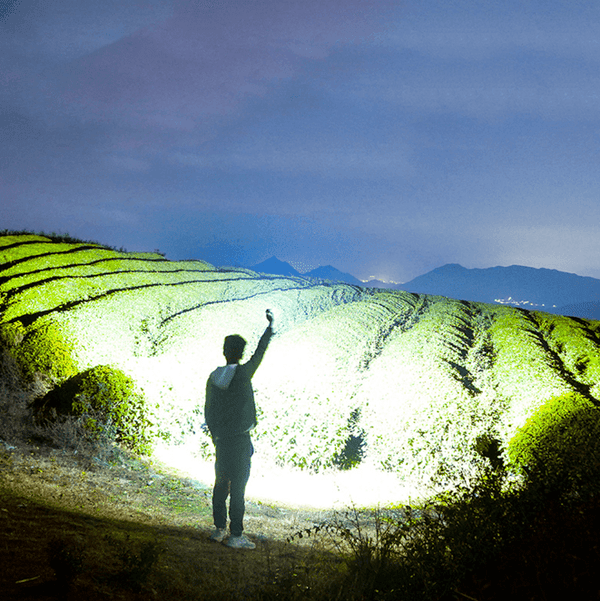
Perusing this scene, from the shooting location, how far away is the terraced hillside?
1103 cm

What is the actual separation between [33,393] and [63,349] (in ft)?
7.79

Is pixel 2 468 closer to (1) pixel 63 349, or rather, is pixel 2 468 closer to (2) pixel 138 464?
(2) pixel 138 464

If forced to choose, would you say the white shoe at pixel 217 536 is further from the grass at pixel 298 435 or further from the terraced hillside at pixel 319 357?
the terraced hillside at pixel 319 357

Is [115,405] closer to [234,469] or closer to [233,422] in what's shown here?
[234,469]

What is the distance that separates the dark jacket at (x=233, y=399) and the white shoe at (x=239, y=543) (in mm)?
1210

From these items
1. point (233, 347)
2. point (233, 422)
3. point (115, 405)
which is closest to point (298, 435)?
point (115, 405)

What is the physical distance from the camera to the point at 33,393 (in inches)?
418

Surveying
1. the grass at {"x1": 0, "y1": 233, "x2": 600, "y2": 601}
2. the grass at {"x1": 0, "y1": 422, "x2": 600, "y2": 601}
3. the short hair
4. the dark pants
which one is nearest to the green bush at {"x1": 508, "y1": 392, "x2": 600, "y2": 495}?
the grass at {"x1": 0, "y1": 233, "x2": 600, "y2": 601}

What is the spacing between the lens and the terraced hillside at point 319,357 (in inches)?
434

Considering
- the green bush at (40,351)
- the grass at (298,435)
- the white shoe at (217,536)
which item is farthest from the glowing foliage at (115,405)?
the white shoe at (217,536)

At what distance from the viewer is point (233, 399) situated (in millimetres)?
4656

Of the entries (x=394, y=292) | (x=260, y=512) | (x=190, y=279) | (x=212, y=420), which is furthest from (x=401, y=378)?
(x=190, y=279)

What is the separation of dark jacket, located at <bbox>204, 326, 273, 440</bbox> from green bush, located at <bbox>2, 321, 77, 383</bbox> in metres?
9.12

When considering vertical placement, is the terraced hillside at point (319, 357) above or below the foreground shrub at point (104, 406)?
above
